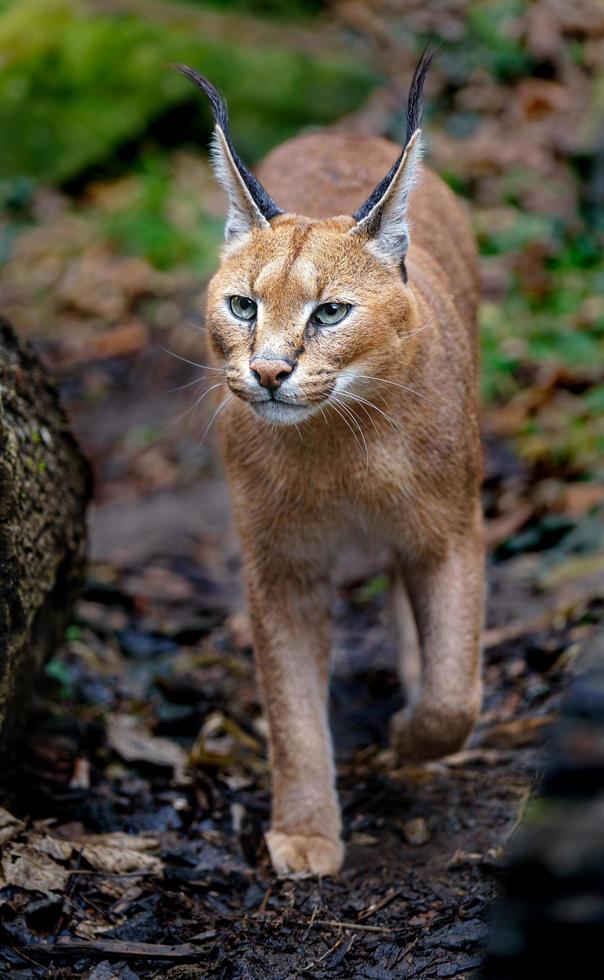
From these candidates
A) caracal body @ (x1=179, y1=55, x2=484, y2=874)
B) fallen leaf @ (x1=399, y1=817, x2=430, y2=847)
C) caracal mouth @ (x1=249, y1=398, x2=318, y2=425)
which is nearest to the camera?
caracal mouth @ (x1=249, y1=398, x2=318, y2=425)

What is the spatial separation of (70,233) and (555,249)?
473 cm

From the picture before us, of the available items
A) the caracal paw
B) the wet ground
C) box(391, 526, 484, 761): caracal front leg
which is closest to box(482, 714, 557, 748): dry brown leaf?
the wet ground

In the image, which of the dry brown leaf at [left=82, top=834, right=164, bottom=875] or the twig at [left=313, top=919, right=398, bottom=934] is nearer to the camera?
the twig at [left=313, top=919, right=398, bottom=934]

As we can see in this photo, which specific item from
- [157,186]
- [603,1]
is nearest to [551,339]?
[157,186]

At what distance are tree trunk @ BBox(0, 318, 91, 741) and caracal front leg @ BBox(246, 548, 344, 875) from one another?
2.57ft

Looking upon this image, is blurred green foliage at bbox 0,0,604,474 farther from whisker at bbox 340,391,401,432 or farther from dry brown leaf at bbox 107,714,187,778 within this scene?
whisker at bbox 340,391,401,432

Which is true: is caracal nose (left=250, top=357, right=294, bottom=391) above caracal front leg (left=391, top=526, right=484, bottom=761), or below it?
above

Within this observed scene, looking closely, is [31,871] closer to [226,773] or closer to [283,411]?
[226,773]

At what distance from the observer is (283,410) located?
13.3ft

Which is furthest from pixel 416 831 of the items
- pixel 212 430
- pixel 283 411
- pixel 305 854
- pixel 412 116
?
pixel 212 430

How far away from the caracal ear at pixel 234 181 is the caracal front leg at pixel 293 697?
1200 millimetres

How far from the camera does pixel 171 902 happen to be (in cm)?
416

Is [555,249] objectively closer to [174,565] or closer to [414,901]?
[174,565]

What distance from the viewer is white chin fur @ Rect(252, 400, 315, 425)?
13.2ft
